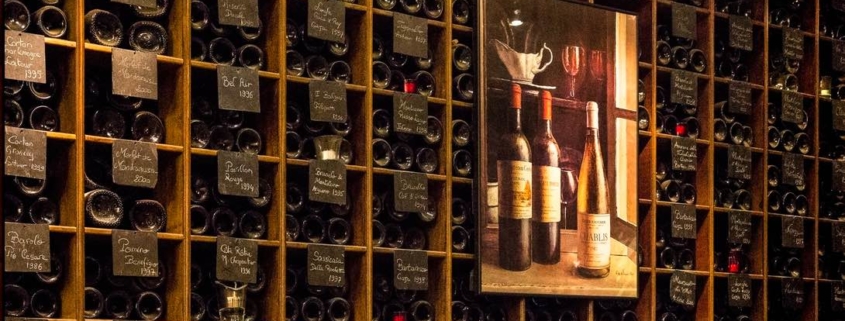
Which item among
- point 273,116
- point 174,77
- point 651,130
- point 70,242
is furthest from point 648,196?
point 70,242

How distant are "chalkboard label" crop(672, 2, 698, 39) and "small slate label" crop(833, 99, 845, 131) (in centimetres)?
124

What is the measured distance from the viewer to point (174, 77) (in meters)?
4.31

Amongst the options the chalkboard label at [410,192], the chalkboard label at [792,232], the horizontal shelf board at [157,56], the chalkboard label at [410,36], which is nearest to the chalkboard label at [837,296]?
the chalkboard label at [792,232]

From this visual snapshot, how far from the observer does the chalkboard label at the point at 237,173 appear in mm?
4336

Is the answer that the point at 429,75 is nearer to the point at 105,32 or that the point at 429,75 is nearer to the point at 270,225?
the point at 270,225

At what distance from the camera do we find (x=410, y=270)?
487 centimetres

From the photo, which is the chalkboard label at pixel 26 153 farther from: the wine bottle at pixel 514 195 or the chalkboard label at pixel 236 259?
the wine bottle at pixel 514 195

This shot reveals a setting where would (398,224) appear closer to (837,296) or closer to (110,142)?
(110,142)

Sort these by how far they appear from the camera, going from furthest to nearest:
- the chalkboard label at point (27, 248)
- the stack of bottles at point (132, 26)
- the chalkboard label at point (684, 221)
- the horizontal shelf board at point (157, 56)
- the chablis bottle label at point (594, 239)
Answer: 1. the chalkboard label at point (684, 221)
2. the chablis bottle label at point (594, 239)
3. the stack of bottles at point (132, 26)
4. the horizontal shelf board at point (157, 56)
5. the chalkboard label at point (27, 248)

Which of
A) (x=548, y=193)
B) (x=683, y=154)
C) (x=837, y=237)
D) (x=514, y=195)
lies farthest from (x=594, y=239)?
(x=837, y=237)

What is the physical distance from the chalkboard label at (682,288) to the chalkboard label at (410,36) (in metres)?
1.84

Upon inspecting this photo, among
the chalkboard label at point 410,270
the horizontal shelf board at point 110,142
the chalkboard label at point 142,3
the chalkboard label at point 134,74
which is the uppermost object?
the chalkboard label at point 142,3

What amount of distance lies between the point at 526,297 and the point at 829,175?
Result: 2.44 meters

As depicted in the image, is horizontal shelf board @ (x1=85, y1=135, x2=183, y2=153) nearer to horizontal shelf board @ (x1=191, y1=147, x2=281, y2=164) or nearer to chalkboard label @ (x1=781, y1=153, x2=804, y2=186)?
horizontal shelf board @ (x1=191, y1=147, x2=281, y2=164)
